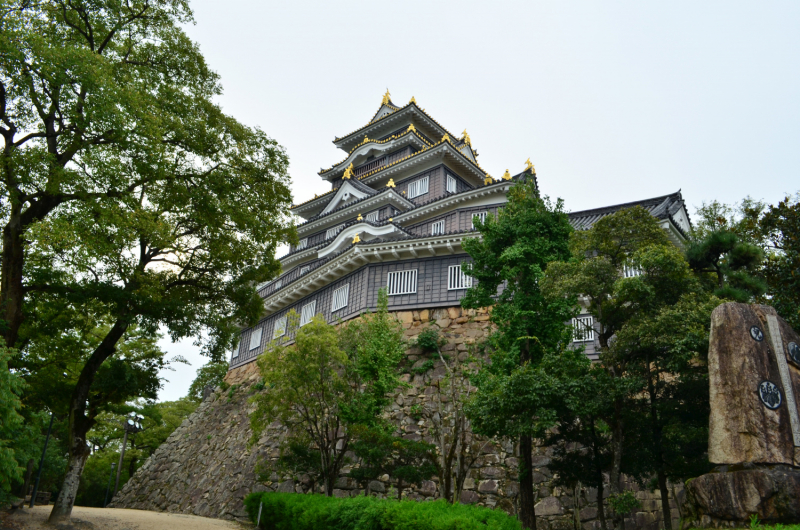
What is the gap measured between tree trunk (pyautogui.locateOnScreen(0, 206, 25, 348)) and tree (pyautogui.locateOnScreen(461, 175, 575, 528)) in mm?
11209

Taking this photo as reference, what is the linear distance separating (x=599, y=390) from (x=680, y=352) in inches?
77.8

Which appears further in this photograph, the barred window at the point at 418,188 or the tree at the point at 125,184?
the barred window at the point at 418,188

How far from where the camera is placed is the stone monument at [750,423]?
898cm

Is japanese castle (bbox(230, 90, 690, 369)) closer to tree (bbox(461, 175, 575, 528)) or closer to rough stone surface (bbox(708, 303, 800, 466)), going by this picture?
tree (bbox(461, 175, 575, 528))

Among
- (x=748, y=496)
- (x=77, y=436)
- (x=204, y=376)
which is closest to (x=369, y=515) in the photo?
(x=748, y=496)

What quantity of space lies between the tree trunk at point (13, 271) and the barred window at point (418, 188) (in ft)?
76.7

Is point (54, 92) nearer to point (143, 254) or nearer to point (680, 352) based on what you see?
point (143, 254)

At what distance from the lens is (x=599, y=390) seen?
1245 centimetres

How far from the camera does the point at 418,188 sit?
3403 centimetres

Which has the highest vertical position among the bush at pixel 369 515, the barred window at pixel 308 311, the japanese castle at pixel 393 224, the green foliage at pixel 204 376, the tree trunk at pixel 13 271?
the japanese castle at pixel 393 224

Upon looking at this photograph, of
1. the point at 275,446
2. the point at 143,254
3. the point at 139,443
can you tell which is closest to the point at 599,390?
the point at 143,254

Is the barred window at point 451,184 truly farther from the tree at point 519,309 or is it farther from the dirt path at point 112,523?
the dirt path at point 112,523

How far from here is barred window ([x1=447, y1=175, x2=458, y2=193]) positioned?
1303 inches

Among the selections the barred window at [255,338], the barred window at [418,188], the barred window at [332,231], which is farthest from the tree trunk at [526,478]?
the barred window at [332,231]
